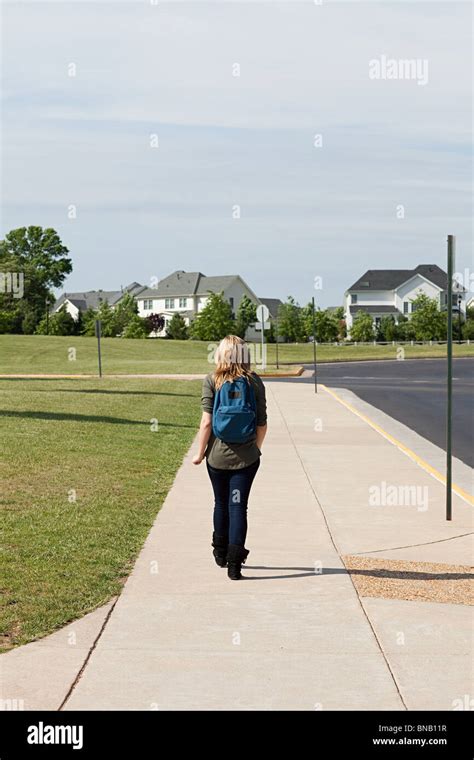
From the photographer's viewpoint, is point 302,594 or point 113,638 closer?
point 113,638

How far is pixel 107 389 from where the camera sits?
31.1m

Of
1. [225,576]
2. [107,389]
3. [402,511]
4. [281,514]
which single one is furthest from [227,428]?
[107,389]

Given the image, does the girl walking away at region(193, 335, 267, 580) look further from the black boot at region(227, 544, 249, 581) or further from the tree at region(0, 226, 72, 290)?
the tree at region(0, 226, 72, 290)

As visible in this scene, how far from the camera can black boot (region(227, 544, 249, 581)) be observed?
7.50 meters

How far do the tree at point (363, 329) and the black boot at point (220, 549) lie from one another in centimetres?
10595

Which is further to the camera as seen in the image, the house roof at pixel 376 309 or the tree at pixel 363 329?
the house roof at pixel 376 309

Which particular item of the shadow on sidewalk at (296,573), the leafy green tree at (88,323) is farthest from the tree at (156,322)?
the shadow on sidewalk at (296,573)

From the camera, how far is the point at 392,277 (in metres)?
130

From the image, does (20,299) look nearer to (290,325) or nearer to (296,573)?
(290,325)

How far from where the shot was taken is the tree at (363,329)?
371 feet

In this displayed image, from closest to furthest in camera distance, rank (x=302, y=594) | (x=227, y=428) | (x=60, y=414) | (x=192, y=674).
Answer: (x=192, y=674) → (x=302, y=594) → (x=227, y=428) → (x=60, y=414)

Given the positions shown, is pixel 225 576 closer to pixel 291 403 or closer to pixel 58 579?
pixel 58 579

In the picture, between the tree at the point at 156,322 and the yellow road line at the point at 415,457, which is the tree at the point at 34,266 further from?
the yellow road line at the point at 415,457
